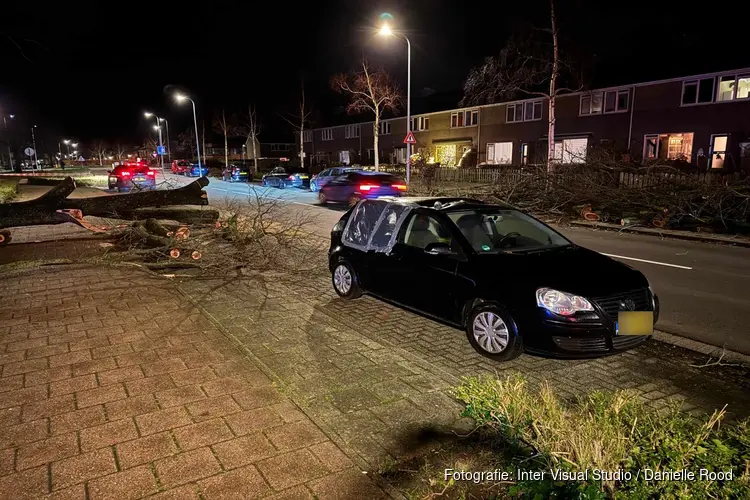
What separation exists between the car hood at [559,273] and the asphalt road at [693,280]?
1.67m

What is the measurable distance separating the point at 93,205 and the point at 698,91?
3080cm

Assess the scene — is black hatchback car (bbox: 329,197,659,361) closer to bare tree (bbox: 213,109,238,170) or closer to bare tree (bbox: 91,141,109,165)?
bare tree (bbox: 213,109,238,170)

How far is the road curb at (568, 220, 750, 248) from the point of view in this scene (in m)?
12.2

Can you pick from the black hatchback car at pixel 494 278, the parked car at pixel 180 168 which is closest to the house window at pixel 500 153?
the black hatchback car at pixel 494 278

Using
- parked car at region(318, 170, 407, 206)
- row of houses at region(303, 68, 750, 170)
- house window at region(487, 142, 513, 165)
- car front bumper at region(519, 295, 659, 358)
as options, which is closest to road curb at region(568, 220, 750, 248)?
row of houses at region(303, 68, 750, 170)

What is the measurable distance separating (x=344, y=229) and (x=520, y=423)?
14.3ft

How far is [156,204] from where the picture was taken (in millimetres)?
11586

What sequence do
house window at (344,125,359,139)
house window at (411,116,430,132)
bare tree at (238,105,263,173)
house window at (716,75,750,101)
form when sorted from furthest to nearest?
bare tree at (238,105,263,173) → house window at (344,125,359,139) → house window at (411,116,430,132) → house window at (716,75,750,101)

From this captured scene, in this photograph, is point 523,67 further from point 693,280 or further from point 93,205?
point 93,205

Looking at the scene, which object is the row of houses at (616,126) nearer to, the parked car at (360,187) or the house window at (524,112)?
the house window at (524,112)

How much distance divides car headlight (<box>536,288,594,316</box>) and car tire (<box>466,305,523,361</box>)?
0.37 metres

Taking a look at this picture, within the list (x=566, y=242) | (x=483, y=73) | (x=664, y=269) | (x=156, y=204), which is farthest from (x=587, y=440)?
(x=483, y=73)

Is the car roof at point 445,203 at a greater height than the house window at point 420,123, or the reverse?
the house window at point 420,123

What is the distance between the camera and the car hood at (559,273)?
185 inches
